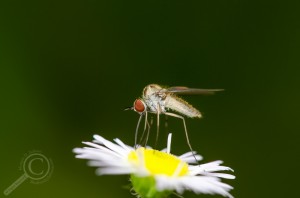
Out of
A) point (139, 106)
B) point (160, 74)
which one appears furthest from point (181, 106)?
point (160, 74)

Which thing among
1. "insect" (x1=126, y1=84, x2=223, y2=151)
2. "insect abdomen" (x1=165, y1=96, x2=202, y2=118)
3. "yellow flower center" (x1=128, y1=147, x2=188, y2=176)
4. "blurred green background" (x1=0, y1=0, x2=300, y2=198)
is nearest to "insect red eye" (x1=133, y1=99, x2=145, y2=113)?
"insect" (x1=126, y1=84, x2=223, y2=151)

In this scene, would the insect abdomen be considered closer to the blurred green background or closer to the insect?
the insect

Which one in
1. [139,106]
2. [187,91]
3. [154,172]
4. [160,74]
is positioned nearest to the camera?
[154,172]

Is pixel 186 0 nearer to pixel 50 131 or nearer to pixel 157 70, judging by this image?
pixel 157 70

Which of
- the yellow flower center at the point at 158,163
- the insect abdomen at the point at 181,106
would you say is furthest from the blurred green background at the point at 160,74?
the yellow flower center at the point at 158,163

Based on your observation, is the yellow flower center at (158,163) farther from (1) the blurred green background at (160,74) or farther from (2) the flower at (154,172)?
(1) the blurred green background at (160,74)

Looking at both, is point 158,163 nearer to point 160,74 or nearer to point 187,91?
point 187,91
